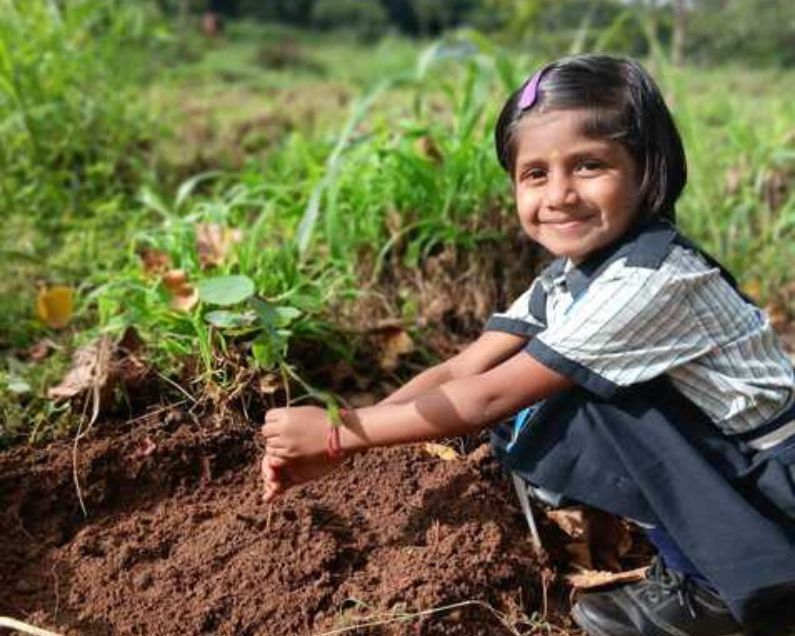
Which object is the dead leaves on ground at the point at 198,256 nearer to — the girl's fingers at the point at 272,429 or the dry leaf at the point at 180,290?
the dry leaf at the point at 180,290

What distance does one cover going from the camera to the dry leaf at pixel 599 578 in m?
1.69

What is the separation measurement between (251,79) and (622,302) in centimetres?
530

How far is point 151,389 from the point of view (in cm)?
196

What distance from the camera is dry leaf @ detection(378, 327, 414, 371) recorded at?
2.18 m

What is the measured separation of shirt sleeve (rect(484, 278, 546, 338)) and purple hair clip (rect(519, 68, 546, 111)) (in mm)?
347

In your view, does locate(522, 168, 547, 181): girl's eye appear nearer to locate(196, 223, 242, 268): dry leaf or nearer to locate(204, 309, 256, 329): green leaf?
locate(204, 309, 256, 329): green leaf

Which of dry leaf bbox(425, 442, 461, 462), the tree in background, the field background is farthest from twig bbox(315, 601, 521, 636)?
the tree in background

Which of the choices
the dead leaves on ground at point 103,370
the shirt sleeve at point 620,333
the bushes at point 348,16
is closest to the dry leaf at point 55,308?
the dead leaves on ground at point 103,370

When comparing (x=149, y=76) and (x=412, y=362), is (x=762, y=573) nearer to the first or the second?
(x=412, y=362)

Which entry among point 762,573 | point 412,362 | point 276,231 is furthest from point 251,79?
point 762,573

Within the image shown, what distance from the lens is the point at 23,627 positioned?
1444mm

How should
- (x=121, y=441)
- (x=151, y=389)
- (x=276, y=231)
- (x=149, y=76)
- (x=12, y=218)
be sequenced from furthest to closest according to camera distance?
(x=149, y=76)
(x=12, y=218)
(x=276, y=231)
(x=151, y=389)
(x=121, y=441)

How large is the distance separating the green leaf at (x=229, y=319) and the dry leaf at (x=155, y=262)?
1.07 ft

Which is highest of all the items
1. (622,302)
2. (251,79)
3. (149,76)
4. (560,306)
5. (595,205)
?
(595,205)
